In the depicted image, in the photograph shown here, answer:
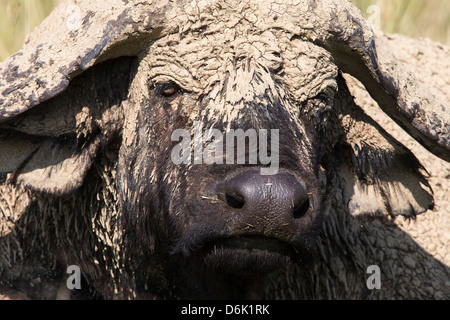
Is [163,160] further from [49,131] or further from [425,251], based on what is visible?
[425,251]

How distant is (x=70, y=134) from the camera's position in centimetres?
415

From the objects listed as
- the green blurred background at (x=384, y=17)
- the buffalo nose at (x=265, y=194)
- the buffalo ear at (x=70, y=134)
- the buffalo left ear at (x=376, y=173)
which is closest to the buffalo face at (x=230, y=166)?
the buffalo nose at (x=265, y=194)

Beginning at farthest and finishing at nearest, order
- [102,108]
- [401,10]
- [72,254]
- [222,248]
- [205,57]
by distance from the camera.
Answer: [401,10]
[72,254]
[102,108]
[205,57]
[222,248]

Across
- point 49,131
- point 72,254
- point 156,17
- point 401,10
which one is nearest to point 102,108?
point 49,131

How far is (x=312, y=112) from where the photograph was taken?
13.3 feet

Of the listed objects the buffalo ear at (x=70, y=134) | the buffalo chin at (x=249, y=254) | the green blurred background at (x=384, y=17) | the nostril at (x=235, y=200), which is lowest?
the buffalo chin at (x=249, y=254)

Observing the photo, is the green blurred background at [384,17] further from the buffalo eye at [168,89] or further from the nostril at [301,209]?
the nostril at [301,209]

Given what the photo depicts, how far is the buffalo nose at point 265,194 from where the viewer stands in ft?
11.0

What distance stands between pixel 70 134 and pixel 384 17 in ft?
14.3

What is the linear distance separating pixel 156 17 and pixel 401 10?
4.44 m

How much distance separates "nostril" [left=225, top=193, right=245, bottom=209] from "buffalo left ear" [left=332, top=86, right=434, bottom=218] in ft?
4.11

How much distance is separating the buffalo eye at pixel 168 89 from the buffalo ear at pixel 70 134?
25 centimetres

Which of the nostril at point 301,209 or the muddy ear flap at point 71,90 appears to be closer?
the nostril at point 301,209

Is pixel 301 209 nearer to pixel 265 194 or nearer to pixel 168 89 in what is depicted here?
pixel 265 194
